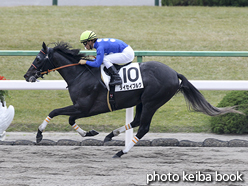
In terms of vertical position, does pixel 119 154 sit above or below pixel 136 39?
below

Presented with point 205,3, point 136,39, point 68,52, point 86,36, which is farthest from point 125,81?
point 205,3

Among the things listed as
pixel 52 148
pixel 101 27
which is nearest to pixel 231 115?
pixel 52 148

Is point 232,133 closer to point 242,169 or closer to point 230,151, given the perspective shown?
point 230,151

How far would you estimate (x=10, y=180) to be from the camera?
13.2 ft

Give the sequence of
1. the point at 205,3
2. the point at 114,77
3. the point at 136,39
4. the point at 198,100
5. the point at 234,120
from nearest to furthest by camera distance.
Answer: the point at 114,77 → the point at 198,100 → the point at 234,120 → the point at 136,39 → the point at 205,3

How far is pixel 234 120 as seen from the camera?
629cm

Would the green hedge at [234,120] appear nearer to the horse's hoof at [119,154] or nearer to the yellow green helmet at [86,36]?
the horse's hoof at [119,154]

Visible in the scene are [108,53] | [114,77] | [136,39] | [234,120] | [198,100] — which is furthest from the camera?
[136,39]

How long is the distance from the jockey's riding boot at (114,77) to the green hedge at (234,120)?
2.25 metres

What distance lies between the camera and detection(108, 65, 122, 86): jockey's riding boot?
499cm

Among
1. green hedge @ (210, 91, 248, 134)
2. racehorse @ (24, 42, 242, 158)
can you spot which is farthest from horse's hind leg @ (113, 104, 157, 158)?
green hedge @ (210, 91, 248, 134)

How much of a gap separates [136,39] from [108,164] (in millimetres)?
7213

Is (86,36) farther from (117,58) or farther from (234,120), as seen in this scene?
(234,120)

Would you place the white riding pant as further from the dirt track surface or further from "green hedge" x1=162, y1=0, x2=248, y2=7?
"green hedge" x1=162, y1=0, x2=248, y2=7
